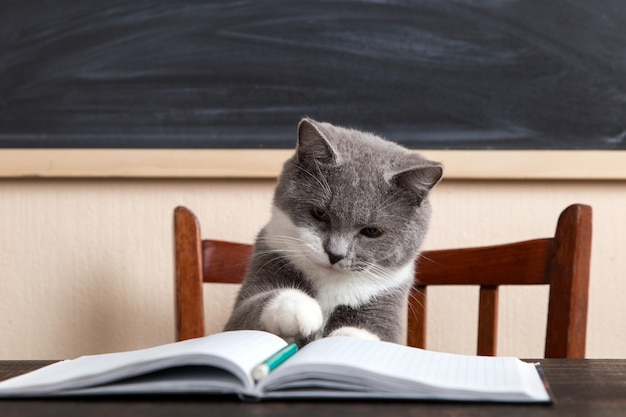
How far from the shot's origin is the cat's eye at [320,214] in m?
0.98

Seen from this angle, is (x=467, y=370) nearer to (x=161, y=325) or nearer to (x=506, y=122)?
(x=506, y=122)

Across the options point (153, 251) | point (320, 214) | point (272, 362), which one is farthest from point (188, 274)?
point (272, 362)

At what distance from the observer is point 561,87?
4.90ft

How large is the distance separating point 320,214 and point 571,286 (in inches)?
19.9

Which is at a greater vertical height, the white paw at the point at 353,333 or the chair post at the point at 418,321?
the chair post at the point at 418,321

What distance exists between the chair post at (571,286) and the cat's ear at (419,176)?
0.30 meters

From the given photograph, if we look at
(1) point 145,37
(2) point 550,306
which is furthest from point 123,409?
(1) point 145,37

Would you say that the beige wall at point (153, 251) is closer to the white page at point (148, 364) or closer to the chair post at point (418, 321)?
the chair post at point (418, 321)

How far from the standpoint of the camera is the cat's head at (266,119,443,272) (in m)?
0.97

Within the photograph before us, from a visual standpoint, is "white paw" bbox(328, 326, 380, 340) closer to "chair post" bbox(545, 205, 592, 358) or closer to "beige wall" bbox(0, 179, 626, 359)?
"chair post" bbox(545, 205, 592, 358)

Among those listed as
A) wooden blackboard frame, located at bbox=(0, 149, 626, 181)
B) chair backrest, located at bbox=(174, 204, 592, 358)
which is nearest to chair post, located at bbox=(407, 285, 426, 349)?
chair backrest, located at bbox=(174, 204, 592, 358)

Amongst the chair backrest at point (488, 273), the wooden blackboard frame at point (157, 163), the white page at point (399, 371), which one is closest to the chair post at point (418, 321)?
the chair backrest at point (488, 273)

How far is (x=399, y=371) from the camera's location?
636mm

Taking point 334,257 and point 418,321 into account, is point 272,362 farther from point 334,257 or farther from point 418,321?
point 418,321
